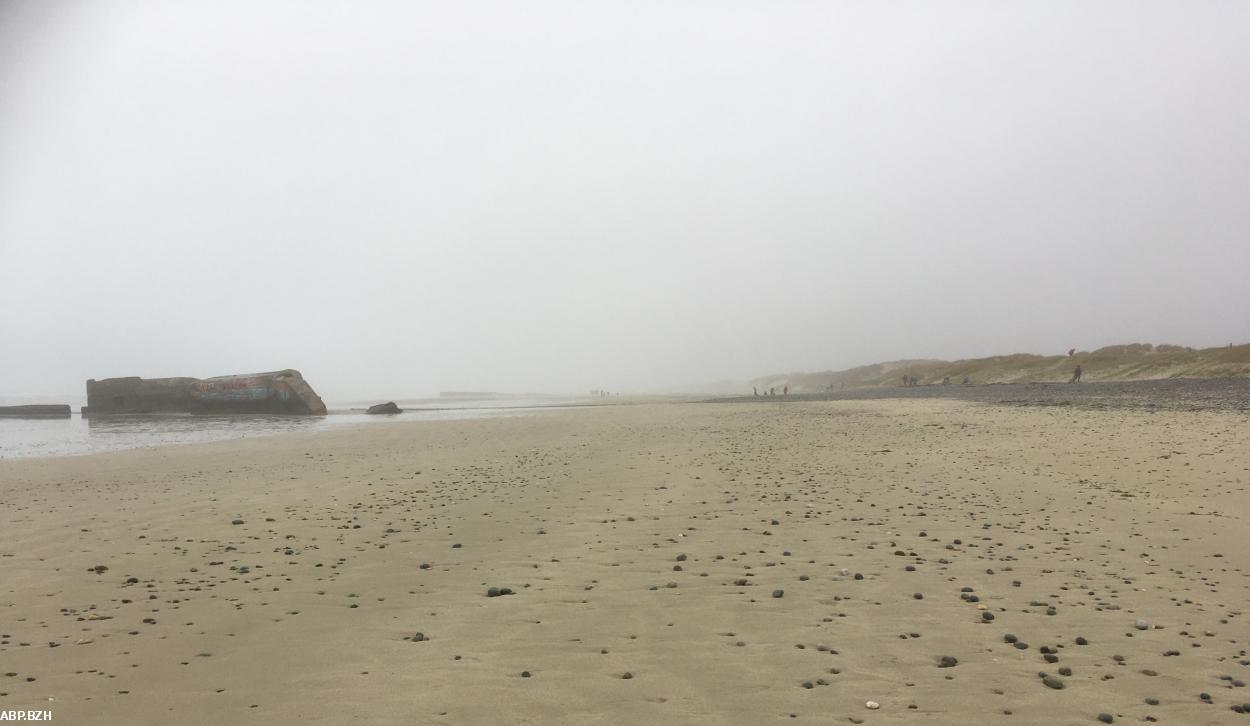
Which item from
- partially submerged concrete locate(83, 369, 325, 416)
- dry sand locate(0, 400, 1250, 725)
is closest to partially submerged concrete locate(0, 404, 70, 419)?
partially submerged concrete locate(83, 369, 325, 416)

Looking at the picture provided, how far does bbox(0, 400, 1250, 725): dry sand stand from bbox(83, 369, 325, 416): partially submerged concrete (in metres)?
28.3

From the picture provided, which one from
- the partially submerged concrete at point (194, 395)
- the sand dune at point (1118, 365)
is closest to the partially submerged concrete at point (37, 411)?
the partially submerged concrete at point (194, 395)

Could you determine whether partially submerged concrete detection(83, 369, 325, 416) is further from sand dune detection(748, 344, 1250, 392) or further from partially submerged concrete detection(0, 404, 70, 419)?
sand dune detection(748, 344, 1250, 392)

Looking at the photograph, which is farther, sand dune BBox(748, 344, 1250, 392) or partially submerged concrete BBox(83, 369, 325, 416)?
sand dune BBox(748, 344, 1250, 392)

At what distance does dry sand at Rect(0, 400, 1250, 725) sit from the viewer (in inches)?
147

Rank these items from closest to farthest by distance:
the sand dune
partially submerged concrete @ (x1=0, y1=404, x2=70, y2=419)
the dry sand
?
the dry sand < partially submerged concrete @ (x1=0, y1=404, x2=70, y2=419) < the sand dune

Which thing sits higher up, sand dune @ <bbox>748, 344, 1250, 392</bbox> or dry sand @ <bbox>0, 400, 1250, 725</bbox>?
sand dune @ <bbox>748, 344, 1250, 392</bbox>

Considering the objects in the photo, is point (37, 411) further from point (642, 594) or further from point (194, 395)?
point (642, 594)

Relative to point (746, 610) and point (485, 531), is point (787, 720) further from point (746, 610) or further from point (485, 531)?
point (485, 531)

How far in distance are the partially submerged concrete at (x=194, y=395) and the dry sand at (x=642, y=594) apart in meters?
28.3

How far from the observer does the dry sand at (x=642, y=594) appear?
3.73m

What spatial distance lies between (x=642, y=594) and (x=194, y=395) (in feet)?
138

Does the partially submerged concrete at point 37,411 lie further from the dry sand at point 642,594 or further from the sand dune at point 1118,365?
the sand dune at point 1118,365

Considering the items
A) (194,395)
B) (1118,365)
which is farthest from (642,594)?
(1118,365)
